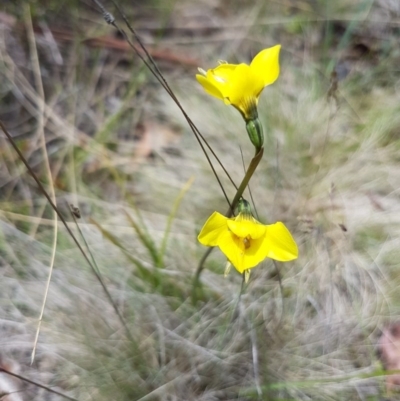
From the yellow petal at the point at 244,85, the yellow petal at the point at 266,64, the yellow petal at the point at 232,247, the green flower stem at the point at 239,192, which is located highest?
the yellow petal at the point at 266,64

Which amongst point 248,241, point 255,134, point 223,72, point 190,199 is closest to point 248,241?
point 248,241

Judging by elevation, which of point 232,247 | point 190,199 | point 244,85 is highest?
point 190,199

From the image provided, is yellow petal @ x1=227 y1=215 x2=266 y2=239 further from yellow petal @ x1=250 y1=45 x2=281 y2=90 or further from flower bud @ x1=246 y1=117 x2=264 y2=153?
yellow petal @ x1=250 y1=45 x2=281 y2=90

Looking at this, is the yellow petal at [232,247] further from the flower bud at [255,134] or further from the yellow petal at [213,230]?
the flower bud at [255,134]

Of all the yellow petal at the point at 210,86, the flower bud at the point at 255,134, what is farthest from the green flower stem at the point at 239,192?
the yellow petal at the point at 210,86

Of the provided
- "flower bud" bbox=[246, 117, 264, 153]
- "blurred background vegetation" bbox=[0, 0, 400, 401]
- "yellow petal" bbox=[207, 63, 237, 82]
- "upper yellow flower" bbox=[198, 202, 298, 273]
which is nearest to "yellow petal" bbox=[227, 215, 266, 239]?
"upper yellow flower" bbox=[198, 202, 298, 273]

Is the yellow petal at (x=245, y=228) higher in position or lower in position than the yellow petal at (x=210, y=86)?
lower

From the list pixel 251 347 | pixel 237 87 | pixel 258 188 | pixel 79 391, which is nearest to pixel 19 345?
pixel 79 391

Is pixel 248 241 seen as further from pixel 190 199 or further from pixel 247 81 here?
pixel 190 199
